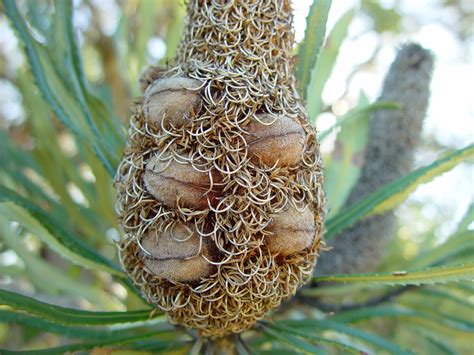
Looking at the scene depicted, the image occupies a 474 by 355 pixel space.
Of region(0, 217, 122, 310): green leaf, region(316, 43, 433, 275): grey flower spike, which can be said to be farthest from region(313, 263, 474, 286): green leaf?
region(0, 217, 122, 310): green leaf

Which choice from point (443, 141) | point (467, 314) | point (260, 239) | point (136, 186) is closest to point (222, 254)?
point (260, 239)

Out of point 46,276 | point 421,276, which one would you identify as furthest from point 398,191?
point 46,276

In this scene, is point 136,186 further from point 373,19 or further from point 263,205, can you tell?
point 373,19

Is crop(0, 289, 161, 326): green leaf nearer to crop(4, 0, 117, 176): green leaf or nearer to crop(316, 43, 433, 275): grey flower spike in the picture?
crop(4, 0, 117, 176): green leaf

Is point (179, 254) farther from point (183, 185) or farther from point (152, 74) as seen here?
point (152, 74)

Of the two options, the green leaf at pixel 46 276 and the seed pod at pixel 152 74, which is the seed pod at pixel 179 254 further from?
the green leaf at pixel 46 276

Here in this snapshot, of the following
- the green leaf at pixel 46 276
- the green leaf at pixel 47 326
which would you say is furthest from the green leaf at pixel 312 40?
the green leaf at pixel 46 276
